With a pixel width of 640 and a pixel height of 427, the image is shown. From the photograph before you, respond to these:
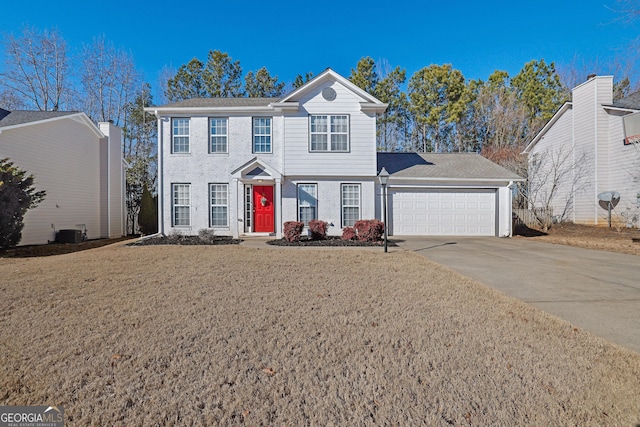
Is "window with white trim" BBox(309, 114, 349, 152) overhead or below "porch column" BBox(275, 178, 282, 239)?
overhead

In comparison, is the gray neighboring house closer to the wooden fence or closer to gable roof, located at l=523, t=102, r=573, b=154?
the wooden fence

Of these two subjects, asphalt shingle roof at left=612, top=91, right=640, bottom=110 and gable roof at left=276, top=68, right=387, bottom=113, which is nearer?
gable roof at left=276, top=68, right=387, bottom=113

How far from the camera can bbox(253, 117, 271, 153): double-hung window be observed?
1361 centimetres

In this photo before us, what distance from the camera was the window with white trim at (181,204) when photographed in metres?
13.6

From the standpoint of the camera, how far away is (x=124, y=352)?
3240mm

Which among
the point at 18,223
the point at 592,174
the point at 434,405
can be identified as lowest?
the point at 434,405

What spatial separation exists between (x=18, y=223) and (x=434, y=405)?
13449 millimetres

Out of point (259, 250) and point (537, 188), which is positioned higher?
point (537, 188)

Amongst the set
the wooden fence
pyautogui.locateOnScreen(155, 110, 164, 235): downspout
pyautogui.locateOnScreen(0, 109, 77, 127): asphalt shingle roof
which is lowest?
the wooden fence

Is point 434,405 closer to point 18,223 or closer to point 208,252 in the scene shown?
point 208,252

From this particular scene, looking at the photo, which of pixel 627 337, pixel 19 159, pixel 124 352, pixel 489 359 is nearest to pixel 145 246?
pixel 19 159

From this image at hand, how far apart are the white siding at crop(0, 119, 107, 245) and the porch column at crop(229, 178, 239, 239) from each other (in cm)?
750

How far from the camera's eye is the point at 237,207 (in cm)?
1320

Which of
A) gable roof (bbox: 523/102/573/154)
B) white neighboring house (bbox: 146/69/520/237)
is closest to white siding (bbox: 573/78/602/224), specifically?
gable roof (bbox: 523/102/573/154)
